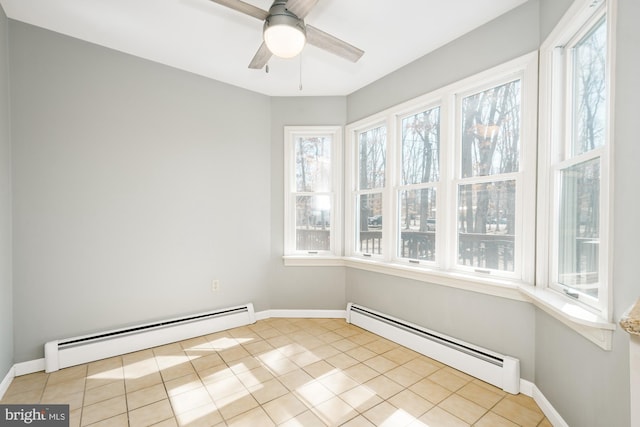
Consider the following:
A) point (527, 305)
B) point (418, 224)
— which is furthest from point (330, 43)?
point (527, 305)

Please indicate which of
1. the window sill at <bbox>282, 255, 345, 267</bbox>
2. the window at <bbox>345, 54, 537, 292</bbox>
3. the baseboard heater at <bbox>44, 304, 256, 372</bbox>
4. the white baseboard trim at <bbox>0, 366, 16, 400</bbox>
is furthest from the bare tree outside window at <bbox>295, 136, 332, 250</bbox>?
the white baseboard trim at <bbox>0, 366, 16, 400</bbox>

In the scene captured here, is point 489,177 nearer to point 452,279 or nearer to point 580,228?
point 580,228

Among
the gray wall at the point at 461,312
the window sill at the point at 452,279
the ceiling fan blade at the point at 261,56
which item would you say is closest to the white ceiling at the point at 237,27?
the ceiling fan blade at the point at 261,56

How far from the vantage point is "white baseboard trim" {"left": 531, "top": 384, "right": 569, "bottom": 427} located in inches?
67.4

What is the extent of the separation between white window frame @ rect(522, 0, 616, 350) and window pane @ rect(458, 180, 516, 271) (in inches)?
9.1

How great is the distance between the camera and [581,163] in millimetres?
1660

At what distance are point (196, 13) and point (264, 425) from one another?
2.92 metres

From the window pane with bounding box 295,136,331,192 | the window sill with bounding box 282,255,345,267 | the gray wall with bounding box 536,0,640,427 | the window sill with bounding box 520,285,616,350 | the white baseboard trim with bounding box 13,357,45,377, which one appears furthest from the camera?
the window pane with bounding box 295,136,331,192

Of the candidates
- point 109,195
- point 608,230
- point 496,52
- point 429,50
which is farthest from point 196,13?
point 608,230

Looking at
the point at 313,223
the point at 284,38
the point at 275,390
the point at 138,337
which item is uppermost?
the point at 284,38

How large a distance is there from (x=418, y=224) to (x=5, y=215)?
3.48 meters

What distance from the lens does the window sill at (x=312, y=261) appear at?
3596mm

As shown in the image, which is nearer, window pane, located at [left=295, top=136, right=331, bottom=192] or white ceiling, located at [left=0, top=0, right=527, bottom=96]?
white ceiling, located at [left=0, top=0, right=527, bottom=96]

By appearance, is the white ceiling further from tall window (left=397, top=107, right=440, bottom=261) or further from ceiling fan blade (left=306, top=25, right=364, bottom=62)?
tall window (left=397, top=107, right=440, bottom=261)
